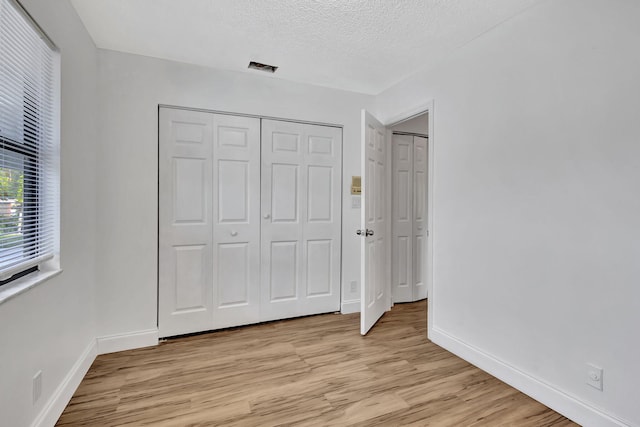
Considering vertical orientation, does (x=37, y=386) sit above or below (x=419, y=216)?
below

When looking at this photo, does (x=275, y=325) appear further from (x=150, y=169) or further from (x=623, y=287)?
(x=623, y=287)

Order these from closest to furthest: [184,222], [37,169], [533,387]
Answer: [37,169] < [533,387] < [184,222]

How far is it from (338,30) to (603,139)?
5.73ft

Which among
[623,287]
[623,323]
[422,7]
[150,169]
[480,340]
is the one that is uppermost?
[422,7]

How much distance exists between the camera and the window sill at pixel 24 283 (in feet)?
4.35

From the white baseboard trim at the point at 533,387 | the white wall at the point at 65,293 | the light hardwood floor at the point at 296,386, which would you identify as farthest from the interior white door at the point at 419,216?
the white wall at the point at 65,293

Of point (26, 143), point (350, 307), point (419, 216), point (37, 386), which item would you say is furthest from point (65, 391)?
point (419, 216)

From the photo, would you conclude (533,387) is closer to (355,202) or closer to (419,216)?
(355,202)

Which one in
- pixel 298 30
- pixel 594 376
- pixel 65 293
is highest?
Answer: pixel 298 30

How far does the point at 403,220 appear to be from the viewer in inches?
157

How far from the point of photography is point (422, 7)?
81.0 inches

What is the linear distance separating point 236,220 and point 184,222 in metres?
0.46

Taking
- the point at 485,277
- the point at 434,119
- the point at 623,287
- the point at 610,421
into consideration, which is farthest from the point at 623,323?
the point at 434,119

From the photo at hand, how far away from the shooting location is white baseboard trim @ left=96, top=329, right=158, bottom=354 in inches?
102
